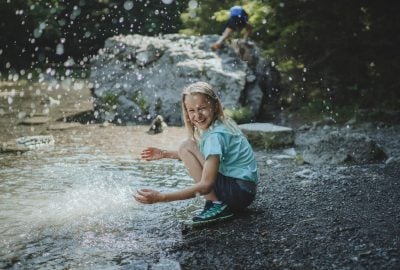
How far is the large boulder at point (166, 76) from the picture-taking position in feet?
31.2

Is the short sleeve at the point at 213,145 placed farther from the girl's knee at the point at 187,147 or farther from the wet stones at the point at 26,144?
the wet stones at the point at 26,144

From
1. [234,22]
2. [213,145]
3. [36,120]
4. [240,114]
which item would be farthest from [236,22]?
[213,145]

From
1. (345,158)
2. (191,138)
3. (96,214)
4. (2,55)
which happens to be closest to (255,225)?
(191,138)

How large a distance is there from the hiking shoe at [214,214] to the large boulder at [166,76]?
5814mm

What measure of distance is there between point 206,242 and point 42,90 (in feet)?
43.2

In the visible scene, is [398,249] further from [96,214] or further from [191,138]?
[96,214]

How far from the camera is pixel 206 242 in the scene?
3146 mm

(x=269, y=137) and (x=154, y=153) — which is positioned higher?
→ (x=154, y=153)

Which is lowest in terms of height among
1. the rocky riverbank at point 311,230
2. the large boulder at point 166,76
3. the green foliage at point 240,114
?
the rocky riverbank at point 311,230

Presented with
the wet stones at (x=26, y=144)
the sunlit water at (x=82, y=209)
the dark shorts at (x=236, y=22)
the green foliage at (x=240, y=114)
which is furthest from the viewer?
the dark shorts at (x=236, y=22)

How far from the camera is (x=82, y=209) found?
4238mm

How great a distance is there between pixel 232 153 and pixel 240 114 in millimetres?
5443

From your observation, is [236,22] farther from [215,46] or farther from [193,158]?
[193,158]

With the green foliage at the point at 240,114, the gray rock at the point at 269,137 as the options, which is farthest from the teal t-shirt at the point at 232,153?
the green foliage at the point at 240,114
